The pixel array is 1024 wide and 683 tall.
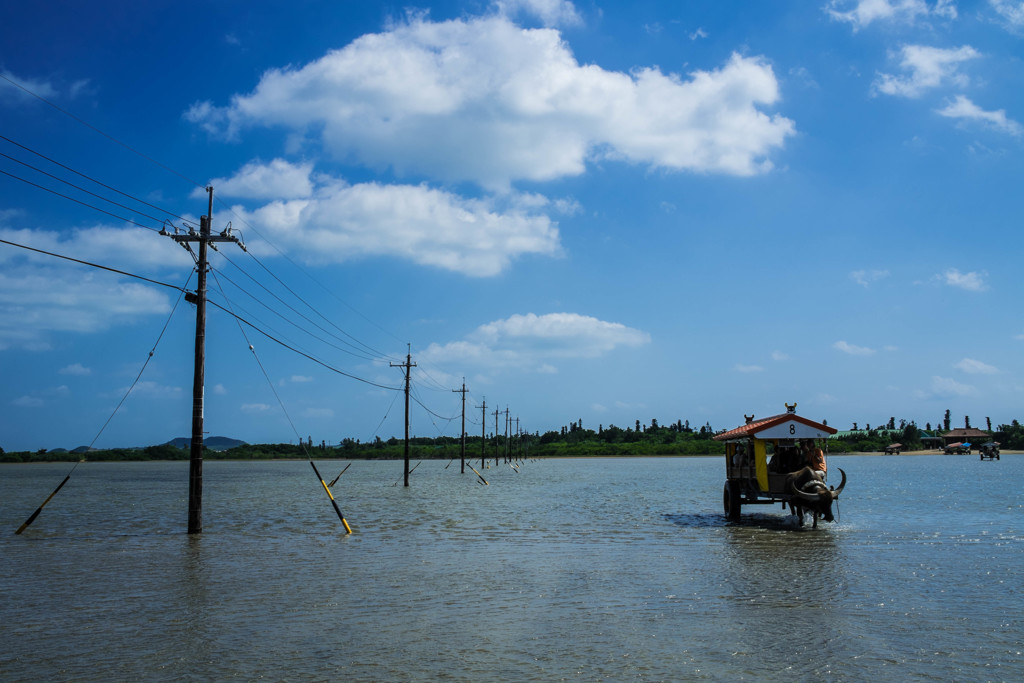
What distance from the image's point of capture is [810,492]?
27.1 meters

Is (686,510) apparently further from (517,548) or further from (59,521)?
(59,521)

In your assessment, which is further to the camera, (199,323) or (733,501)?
(733,501)

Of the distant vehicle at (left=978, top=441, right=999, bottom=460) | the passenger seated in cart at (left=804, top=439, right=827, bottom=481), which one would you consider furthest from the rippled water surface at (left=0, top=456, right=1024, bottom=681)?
the distant vehicle at (left=978, top=441, right=999, bottom=460)

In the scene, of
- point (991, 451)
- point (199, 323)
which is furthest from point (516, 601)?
point (991, 451)

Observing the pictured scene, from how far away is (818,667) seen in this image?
9805 millimetres

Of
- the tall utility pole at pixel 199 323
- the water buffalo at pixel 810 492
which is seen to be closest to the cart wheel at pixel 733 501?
the water buffalo at pixel 810 492

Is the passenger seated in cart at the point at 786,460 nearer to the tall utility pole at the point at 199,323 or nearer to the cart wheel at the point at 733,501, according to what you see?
the cart wheel at the point at 733,501

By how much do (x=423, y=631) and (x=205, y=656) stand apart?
3253mm

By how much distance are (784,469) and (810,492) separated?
210 centimetres

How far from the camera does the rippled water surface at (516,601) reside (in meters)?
10.2

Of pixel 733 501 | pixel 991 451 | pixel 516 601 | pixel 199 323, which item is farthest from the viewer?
pixel 991 451

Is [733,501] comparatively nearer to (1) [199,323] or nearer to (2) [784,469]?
(2) [784,469]

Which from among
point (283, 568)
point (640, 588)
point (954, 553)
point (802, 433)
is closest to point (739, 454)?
point (802, 433)

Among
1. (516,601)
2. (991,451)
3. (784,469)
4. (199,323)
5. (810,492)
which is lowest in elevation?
(991,451)
